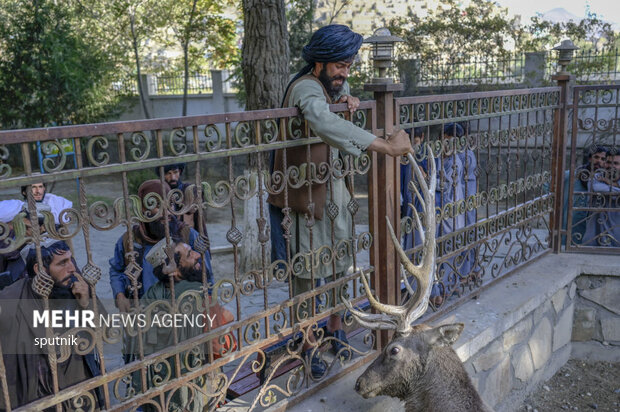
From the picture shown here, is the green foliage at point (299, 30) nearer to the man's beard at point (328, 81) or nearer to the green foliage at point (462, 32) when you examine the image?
the green foliage at point (462, 32)

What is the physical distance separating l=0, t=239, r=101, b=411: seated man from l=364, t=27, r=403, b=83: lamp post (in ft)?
6.12

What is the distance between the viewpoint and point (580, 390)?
470 centimetres

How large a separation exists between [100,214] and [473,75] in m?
11.7

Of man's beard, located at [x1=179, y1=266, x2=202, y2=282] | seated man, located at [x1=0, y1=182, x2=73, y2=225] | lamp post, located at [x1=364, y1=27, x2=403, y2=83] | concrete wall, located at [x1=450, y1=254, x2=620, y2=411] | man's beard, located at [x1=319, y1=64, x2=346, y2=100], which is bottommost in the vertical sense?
concrete wall, located at [x1=450, y1=254, x2=620, y2=411]

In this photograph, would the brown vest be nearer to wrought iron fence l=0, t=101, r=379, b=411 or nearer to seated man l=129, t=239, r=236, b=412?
wrought iron fence l=0, t=101, r=379, b=411

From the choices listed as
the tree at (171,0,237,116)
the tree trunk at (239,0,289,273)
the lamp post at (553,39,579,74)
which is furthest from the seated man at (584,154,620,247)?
the tree at (171,0,237,116)

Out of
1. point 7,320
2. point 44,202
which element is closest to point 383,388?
point 7,320

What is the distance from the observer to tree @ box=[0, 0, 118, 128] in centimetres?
1247

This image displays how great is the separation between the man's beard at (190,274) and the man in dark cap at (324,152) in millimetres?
444

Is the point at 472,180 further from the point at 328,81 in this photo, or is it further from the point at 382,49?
the point at 328,81

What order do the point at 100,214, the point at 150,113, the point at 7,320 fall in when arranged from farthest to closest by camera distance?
1. the point at 150,113
2. the point at 7,320
3. the point at 100,214

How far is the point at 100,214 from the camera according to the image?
6.53 ft

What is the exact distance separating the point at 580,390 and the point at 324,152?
10.7 feet

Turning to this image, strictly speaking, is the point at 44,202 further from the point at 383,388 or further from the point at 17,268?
the point at 383,388
